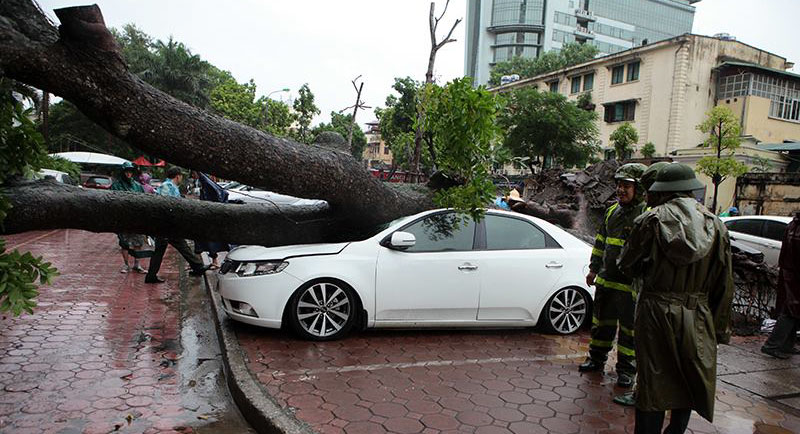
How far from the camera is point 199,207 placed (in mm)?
5258

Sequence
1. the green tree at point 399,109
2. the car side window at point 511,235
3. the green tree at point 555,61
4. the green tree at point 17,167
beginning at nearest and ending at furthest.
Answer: the green tree at point 17,167
the car side window at point 511,235
the green tree at point 399,109
the green tree at point 555,61

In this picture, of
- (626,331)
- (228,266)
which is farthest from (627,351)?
(228,266)

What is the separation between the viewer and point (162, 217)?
4926 mm

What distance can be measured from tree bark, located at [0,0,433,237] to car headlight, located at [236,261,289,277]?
74 cm

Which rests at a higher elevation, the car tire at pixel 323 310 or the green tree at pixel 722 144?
the green tree at pixel 722 144

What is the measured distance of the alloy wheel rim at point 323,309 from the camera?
4.99 metres

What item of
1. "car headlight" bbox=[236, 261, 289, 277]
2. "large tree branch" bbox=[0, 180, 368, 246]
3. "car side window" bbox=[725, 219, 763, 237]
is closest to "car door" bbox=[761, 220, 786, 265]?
"car side window" bbox=[725, 219, 763, 237]

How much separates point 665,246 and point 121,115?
12.3 feet

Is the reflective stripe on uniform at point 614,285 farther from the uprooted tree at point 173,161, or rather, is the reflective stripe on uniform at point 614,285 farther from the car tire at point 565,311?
the uprooted tree at point 173,161

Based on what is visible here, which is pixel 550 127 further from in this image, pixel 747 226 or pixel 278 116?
pixel 747 226

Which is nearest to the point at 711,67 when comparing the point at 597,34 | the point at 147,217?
the point at 147,217

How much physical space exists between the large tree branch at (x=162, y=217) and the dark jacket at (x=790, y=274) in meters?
4.74

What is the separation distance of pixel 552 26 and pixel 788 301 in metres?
89.8

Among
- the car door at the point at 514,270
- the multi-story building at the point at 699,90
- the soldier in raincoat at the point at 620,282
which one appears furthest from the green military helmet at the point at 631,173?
the multi-story building at the point at 699,90
